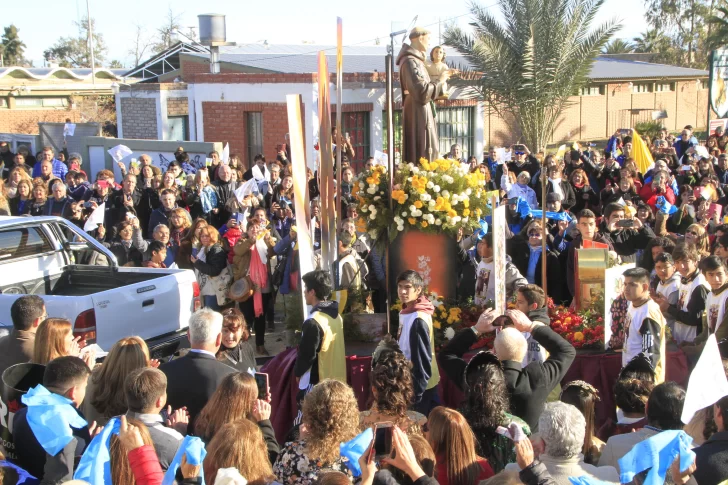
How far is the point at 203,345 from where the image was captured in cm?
511

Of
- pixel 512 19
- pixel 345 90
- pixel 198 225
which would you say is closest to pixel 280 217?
pixel 198 225

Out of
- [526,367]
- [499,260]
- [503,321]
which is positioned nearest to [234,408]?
[526,367]

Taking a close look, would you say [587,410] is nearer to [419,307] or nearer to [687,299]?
[419,307]

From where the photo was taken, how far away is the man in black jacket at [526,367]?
4.85 metres

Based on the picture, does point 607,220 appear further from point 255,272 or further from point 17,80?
point 17,80

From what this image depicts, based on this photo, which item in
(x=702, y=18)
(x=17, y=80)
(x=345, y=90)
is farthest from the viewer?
(x=702, y=18)

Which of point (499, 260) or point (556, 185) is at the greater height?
point (556, 185)

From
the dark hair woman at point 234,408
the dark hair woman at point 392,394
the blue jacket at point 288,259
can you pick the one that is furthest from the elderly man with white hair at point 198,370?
the blue jacket at point 288,259

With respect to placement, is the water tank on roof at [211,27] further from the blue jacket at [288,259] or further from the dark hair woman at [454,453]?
the dark hair woman at [454,453]

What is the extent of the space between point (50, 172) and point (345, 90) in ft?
26.6

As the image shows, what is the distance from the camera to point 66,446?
13.4 feet

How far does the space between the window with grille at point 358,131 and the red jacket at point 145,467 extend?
53.9 feet

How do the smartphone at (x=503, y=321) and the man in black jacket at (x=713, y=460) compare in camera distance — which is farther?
the smartphone at (x=503, y=321)

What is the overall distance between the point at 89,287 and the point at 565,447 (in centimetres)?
581
